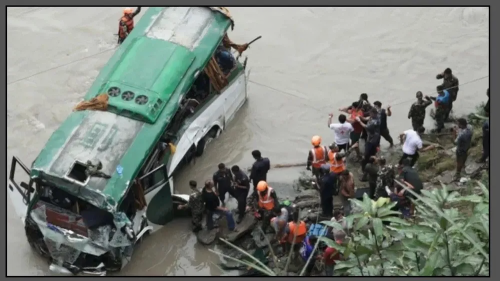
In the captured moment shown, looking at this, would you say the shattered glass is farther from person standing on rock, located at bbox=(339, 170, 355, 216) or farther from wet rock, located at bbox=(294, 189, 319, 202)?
person standing on rock, located at bbox=(339, 170, 355, 216)

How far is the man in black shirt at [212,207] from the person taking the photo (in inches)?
423

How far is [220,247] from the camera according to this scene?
36.9 ft

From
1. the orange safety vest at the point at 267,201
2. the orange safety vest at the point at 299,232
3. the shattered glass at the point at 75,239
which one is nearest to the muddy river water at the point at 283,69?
the shattered glass at the point at 75,239

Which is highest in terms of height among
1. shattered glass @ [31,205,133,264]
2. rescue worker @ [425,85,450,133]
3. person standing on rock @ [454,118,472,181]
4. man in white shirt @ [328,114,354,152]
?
rescue worker @ [425,85,450,133]

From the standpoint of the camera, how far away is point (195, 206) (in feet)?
36.2

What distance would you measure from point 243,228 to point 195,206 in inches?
34.8

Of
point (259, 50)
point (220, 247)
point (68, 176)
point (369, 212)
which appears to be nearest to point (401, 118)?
point (259, 50)

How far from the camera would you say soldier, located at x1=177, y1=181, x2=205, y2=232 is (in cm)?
1092

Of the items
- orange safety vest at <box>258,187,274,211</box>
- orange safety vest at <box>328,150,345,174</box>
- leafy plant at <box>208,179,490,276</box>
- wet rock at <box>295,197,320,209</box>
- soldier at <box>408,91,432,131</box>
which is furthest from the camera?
soldier at <box>408,91,432,131</box>

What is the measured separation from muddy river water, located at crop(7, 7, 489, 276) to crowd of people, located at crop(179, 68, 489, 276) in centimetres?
104

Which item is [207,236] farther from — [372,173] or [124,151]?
[372,173]

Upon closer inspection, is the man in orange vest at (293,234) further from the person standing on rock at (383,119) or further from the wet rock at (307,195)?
the person standing on rock at (383,119)

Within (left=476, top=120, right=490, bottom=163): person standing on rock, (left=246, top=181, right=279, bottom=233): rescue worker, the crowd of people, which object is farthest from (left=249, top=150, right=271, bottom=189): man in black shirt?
(left=476, top=120, right=490, bottom=163): person standing on rock

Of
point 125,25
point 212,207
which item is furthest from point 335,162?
point 125,25
